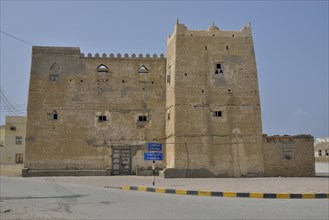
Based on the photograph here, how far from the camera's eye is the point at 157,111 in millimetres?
28609

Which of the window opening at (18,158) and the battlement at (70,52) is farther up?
the battlement at (70,52)

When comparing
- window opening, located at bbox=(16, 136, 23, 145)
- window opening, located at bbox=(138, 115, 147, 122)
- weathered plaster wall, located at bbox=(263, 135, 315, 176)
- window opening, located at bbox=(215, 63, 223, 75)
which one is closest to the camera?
weathered plaster wall, located at bbox=(263, 135, 315, 176)

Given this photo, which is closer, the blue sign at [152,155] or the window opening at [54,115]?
the blue sign at [152,155]

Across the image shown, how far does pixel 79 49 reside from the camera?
1145 inches

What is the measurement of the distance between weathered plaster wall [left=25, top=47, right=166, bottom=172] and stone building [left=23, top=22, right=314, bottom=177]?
0.24 feet

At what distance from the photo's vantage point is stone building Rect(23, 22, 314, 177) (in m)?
25.2

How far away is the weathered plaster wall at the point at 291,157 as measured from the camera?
82.1 feet

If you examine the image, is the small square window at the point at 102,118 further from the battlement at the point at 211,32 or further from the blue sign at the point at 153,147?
the blue sign at the point at 153,147

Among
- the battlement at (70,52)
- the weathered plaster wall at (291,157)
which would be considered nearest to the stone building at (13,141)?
the battlement at (70,52)

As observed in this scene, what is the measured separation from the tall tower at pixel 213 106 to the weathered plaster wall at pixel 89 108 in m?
2.50

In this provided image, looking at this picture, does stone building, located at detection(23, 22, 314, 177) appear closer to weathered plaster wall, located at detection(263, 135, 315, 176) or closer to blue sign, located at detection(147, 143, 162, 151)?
weathered plaster wall, located at detection(263, 135, 315, 176)

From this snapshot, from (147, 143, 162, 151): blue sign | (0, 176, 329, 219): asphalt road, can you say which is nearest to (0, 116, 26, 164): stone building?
(147, 143, 162, 151): blue sign

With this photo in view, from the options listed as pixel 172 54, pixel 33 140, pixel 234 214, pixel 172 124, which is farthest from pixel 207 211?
pixel 33 140

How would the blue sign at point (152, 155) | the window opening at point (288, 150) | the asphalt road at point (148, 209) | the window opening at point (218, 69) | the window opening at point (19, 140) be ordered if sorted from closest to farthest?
1. the asphalt road at point (148, 209)
2. the blue sign at point (152, 155)
3. the window opening at point (288, 150)
4. the window opening at point (218, 69)
5. the window opening at point (19, 140)
